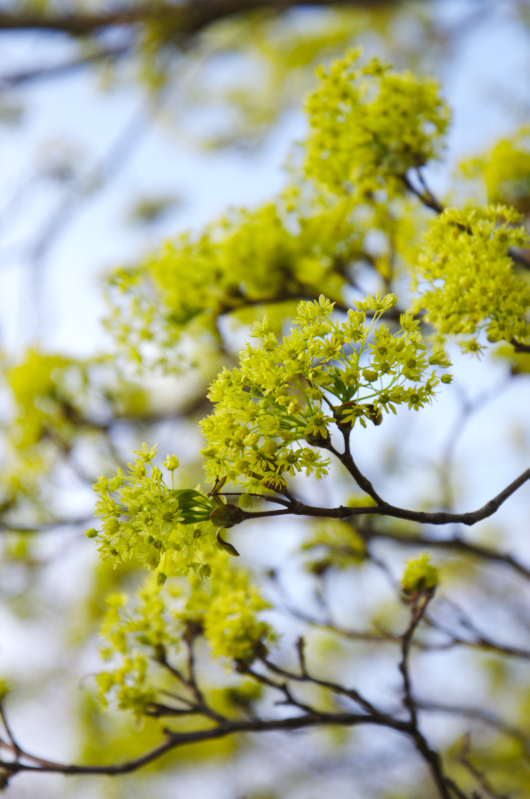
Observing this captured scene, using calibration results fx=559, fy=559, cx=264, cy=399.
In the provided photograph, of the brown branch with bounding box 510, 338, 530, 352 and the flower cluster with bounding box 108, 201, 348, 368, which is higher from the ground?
the flower cluster with bounding box 108, 201, 348, 368

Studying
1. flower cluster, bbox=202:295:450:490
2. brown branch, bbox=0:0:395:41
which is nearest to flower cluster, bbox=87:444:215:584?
flower cluster, bbox=202:295:450:490

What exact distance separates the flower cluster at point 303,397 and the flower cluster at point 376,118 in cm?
94

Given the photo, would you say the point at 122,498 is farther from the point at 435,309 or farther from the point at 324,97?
the point at 324,97

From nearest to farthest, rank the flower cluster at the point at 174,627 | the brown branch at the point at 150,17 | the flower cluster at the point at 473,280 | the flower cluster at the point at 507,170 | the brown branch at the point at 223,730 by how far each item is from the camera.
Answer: the flower cluster at the point at 473,280 < the brown branch at the point at 223,730 < the flower cluster at the point at 174,627 < the flower cluster at the point at 507,170 < the brown branch at the point at 150,17

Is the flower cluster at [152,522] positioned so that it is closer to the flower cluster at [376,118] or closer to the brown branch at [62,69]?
the flower cluster at [376,118]

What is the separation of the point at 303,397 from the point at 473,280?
0.54 metres

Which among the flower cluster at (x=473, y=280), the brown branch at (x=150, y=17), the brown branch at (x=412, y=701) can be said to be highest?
the brown branch at (x=150, y=17)

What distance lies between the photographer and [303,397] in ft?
3.51

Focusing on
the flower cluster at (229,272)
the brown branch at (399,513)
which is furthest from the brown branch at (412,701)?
the flower cluster at (229,272)

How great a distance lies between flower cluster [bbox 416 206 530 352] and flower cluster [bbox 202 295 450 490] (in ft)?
0.89

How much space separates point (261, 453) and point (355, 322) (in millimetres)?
314

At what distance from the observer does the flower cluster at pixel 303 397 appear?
104 centimetres

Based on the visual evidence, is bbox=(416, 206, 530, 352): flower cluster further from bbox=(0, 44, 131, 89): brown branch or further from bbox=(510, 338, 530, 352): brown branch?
bbox=(0, 44, 131, 89): brown branch

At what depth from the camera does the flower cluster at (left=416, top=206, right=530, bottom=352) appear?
1.26m
